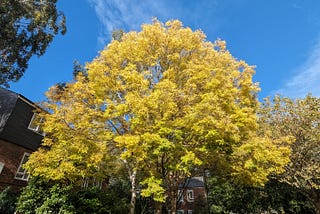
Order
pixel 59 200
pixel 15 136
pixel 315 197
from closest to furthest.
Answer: pixel 59 200
pixel 15 136
pixel 315 197

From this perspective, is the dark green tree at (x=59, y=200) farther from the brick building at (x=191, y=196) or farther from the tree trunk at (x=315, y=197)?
the brick building at (x=191, y=196)

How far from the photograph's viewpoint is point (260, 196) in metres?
21.1

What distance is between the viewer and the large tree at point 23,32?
15.6m

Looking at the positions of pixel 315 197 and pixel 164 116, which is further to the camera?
pixel 315 197

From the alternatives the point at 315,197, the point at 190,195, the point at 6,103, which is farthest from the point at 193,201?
the point at 6,103

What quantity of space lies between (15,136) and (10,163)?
2.05 metres

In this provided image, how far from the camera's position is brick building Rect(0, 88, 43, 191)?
47.1 feet

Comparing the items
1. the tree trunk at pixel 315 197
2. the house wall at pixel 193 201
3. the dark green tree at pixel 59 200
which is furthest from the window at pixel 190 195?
the dark green tree at pixel 59 200

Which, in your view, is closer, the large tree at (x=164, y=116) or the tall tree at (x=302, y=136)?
the large tree at (x=164, y=116)

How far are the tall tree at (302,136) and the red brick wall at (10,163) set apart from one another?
21.4m

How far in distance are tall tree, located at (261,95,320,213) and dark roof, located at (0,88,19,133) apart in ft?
72.5

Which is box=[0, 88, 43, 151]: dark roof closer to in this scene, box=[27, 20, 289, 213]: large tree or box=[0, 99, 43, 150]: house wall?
box=[0, 99, 43, 150]: house wall

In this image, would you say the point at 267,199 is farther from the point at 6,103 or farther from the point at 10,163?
the point at 6,103

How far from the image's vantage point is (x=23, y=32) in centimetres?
1734
